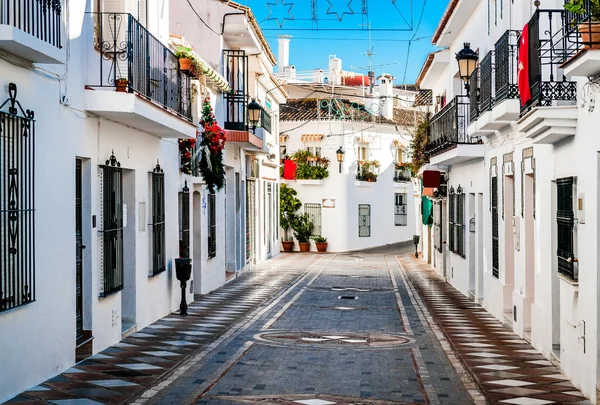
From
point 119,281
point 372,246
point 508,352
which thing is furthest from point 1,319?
point 372,246

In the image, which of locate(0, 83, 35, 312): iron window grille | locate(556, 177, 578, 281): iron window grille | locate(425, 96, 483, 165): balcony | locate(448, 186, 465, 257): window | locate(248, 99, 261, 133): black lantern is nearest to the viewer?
locate(0, 83, 35, 312): iron window grille

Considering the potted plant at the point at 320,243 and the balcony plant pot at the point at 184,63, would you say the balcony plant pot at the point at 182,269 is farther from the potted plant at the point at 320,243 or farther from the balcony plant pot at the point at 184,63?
the potted plant at the point at 320,243

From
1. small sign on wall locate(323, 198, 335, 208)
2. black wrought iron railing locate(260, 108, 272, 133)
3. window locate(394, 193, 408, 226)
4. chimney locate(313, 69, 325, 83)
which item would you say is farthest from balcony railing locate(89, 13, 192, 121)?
chimney locate(313, 69, 325, 83)

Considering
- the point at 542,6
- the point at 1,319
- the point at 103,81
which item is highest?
the point at 542,6

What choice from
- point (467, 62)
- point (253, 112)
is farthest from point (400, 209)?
point (467, 62)

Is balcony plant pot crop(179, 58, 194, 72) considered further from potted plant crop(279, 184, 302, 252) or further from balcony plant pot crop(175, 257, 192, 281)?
potted plant crop(279, 184, 302, 252)

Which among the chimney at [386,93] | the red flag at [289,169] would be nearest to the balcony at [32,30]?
the red flag at [289,169]

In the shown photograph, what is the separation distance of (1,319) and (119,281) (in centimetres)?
497

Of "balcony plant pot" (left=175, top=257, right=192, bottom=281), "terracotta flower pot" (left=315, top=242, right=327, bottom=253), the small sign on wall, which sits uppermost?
the small sign on wall

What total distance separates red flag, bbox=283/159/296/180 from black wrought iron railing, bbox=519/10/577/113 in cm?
2894

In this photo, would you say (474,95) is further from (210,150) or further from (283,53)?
(283,53)

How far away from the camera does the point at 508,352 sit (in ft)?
45.2

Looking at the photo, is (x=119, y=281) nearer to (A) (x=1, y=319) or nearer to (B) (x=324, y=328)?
(B) (x=324, y=328)

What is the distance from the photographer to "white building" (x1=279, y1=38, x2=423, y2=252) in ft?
143
